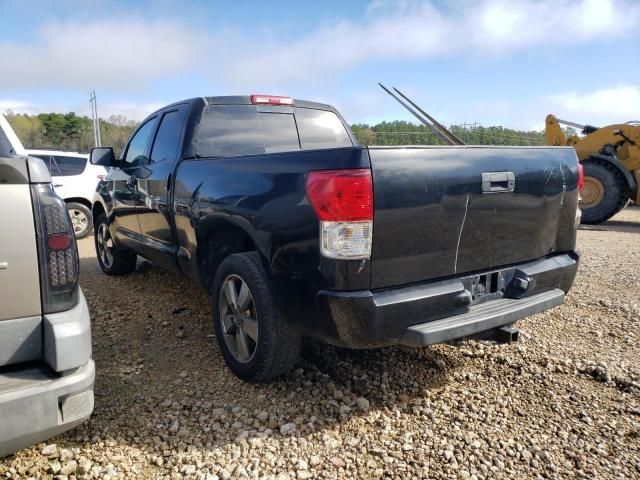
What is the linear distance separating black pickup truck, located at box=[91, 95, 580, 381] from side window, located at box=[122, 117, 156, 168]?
0.93 meters

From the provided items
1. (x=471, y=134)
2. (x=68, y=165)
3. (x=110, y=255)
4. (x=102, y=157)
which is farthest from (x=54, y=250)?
(x=471, y=134)

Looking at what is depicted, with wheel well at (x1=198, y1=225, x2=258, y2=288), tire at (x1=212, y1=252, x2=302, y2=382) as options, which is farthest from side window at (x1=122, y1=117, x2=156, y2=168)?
tire at (x1=212, y1=252, x2=302, y2=382)

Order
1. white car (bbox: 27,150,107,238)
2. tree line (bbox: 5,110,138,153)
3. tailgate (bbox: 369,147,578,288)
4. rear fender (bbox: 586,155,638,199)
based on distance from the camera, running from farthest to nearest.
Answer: tree line (bbox: 5,110,138,153), rear fender (bbox: 586,155,638,199), white car (bbox: 27,150,107,238), tailgate (bbox: 369,147,578,288)

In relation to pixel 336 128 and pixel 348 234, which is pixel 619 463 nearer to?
pixel 348 234

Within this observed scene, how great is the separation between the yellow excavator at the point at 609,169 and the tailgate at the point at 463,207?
29.2 feet

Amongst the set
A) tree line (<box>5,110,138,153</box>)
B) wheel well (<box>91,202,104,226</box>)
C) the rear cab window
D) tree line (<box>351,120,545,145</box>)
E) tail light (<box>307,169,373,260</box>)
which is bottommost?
wheel well (<box>91,202,104,226</box>)

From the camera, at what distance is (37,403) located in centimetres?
188

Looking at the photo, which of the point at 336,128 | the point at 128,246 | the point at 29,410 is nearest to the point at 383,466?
the point at 29,410

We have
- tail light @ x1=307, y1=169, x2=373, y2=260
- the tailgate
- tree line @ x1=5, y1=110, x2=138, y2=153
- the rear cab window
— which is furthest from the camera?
tree line @ x1=5, y1=110, x2=138, y2=153

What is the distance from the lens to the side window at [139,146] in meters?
4.58

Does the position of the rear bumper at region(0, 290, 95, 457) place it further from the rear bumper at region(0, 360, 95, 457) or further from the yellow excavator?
the yellow excavator

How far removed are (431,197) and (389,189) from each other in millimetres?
279

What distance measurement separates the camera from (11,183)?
1853 mm

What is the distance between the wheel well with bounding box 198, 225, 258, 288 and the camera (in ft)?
10.4
